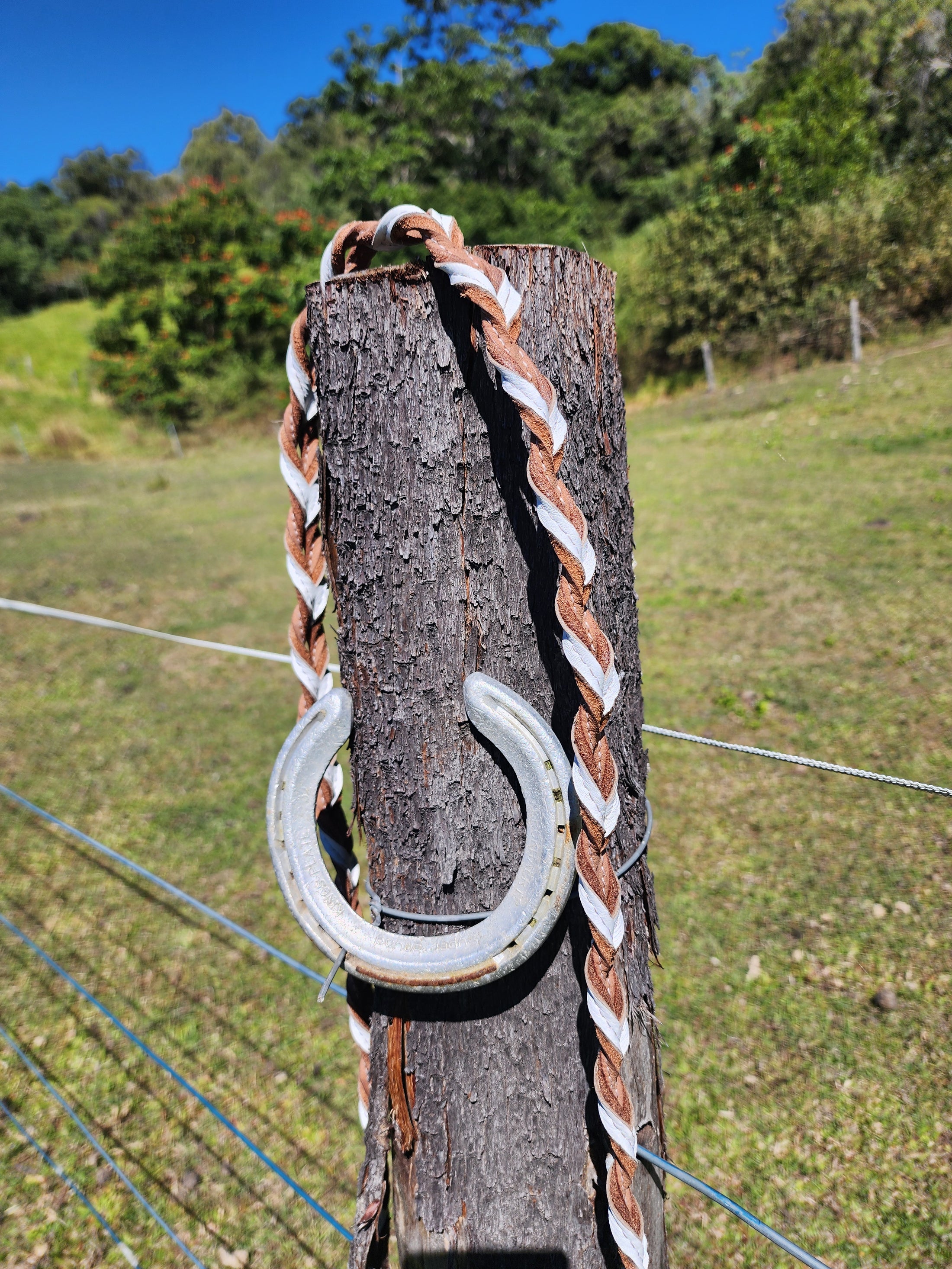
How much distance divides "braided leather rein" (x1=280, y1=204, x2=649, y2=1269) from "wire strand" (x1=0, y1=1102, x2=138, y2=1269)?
5.69 ft

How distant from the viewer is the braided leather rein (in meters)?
0.71

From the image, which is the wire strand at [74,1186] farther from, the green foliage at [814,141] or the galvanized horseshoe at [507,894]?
the green foliage at [814,141]

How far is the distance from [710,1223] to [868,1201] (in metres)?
0.40

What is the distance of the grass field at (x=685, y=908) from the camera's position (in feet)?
7.16

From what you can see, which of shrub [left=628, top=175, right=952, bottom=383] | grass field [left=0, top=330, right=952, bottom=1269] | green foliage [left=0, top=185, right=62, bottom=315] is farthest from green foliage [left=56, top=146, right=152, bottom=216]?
grass field [left=0, top=330, right=952, bottom=1269]

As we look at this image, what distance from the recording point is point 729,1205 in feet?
2.99

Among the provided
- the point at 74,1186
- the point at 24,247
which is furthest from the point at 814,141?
the point at 24,247

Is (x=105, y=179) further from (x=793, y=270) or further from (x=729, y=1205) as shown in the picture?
(x=729, y=1205)

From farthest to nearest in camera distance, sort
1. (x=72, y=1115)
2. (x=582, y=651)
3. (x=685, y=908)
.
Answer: (x=685, y=908) < (x=72, y=1115) < (x=582, y=651)

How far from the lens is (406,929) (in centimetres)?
93

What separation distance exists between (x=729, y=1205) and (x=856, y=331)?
1223 centimetres

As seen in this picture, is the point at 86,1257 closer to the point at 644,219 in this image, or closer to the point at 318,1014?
the point at 318,1014

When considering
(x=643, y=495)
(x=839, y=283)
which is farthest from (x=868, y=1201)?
(x=839, y=283)

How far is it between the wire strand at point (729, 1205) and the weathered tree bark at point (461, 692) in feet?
0.14
